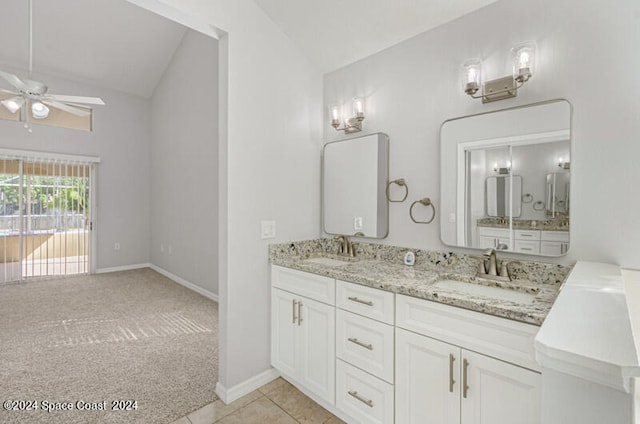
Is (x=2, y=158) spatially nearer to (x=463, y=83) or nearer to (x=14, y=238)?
(x=14, y=238)

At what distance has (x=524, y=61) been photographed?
1620mm

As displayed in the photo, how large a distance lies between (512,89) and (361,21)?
1099mm

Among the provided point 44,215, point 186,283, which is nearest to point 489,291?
point 186,283

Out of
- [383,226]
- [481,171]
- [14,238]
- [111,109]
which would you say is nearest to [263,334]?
[383,226]

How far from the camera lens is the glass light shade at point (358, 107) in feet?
7.75

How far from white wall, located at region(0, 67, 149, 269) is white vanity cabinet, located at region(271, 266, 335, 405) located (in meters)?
4.96

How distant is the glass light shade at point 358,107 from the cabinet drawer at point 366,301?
1.28 metres

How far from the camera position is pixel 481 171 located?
1838 mm

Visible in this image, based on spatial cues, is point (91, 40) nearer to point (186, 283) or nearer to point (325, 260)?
point (186, 283)

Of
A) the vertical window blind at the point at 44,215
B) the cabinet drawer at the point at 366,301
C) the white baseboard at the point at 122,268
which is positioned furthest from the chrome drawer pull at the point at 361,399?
the vertical window blind at the point at 44,215

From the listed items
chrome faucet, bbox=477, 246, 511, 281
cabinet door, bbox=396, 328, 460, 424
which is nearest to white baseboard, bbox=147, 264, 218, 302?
cabinet door, bbox=396, 328, 460, 424

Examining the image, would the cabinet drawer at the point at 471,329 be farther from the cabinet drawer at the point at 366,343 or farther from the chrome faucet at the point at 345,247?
the chrome faucet at the point at 345,247

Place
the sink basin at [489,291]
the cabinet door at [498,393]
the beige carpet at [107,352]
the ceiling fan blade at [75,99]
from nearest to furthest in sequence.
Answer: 1. the cabinet door at [498,393]
2. the sink basin at [489,291]
3. the beige carpet at [107,352]
4. the ceiling fan blade at [75,99]

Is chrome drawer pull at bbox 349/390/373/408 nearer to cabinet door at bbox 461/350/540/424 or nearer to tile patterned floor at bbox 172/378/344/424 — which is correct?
tile patterned floor at bbox 172/378/344/424
